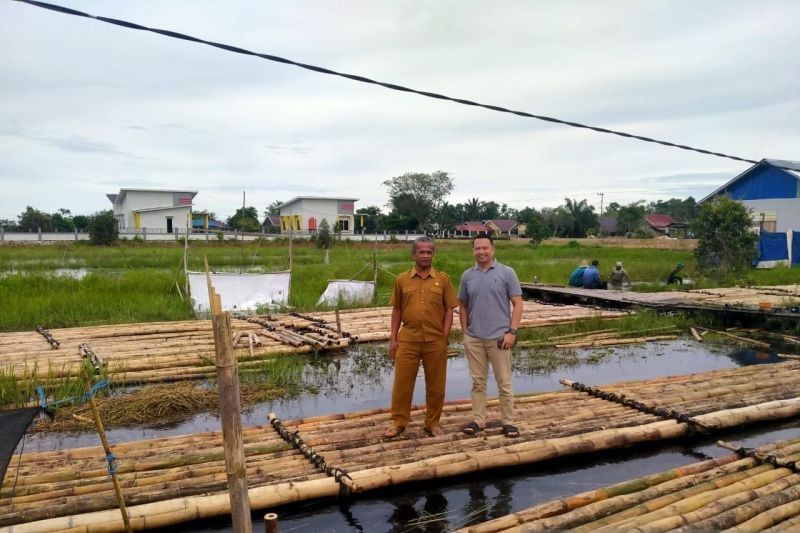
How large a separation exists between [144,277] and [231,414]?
1209cm

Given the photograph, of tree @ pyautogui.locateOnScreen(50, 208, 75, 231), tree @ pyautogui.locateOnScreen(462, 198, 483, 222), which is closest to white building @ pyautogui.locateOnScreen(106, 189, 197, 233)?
tree @ pyautogui.locateOnScreen(50, 208, 75, 231)

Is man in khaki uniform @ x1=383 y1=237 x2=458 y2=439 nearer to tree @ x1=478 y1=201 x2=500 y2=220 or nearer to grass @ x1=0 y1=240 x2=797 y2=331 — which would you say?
grass @ x1=0 y1=240 x2=797 y2=331

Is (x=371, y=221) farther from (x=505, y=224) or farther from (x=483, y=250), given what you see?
(x=483, y=250)

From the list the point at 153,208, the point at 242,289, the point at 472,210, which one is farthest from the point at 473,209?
the point at 242,289

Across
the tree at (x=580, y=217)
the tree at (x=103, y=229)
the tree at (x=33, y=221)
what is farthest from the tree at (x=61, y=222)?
the tree at (x=580, y=217)

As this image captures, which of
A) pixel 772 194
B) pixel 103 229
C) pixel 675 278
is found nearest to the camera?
pixel 675 278

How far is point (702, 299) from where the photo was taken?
11.7 m

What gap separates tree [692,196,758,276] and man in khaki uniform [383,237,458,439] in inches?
622

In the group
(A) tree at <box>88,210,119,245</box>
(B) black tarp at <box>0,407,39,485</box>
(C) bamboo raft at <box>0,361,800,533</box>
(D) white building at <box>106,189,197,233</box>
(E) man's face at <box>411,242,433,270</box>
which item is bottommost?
(C) bamboo raft at <box>0,361,800,533</box>

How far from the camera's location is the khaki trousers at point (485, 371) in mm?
4488

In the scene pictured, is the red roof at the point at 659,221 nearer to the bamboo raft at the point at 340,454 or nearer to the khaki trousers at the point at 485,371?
the bamboo raft at the point at 340,454

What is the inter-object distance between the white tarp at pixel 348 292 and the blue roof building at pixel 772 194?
52.3 feet

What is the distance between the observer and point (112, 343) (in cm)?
797

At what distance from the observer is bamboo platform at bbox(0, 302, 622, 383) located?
6.69m
